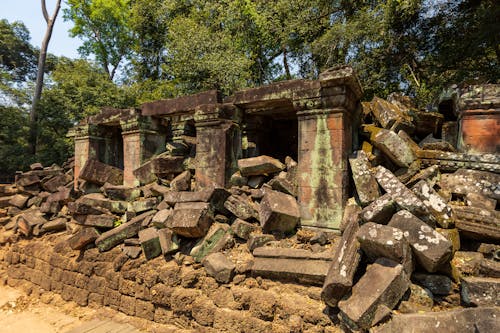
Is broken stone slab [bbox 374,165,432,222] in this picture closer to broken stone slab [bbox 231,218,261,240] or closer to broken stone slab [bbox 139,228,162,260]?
broken stone slab [bbox 231,218,261,240]

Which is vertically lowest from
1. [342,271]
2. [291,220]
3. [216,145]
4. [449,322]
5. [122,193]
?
[449,322]

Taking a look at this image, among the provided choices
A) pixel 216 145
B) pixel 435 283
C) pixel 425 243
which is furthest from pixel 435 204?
pixel 216 145

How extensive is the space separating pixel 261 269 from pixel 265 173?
63.6 inches

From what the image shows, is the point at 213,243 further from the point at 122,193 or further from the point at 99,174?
the point at 99,174

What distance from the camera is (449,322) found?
1.90 m

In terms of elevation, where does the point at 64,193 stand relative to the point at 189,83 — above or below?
below

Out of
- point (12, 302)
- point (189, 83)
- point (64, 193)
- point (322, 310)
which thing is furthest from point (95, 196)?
point (189, 83)

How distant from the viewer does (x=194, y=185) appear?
16.3 feet

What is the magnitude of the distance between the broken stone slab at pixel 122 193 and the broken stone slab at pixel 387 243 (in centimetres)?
406

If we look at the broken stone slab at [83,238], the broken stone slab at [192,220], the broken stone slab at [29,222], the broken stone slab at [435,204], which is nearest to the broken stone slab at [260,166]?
the broken stone slab at [192,220]

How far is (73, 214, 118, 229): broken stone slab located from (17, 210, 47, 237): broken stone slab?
1805mm

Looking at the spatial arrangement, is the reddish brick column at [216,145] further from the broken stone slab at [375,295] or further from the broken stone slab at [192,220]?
the broken stone slab at [375,295]

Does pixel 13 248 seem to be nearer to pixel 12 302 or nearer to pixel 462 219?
pixel 12 302

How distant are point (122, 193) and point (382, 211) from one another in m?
4.34
